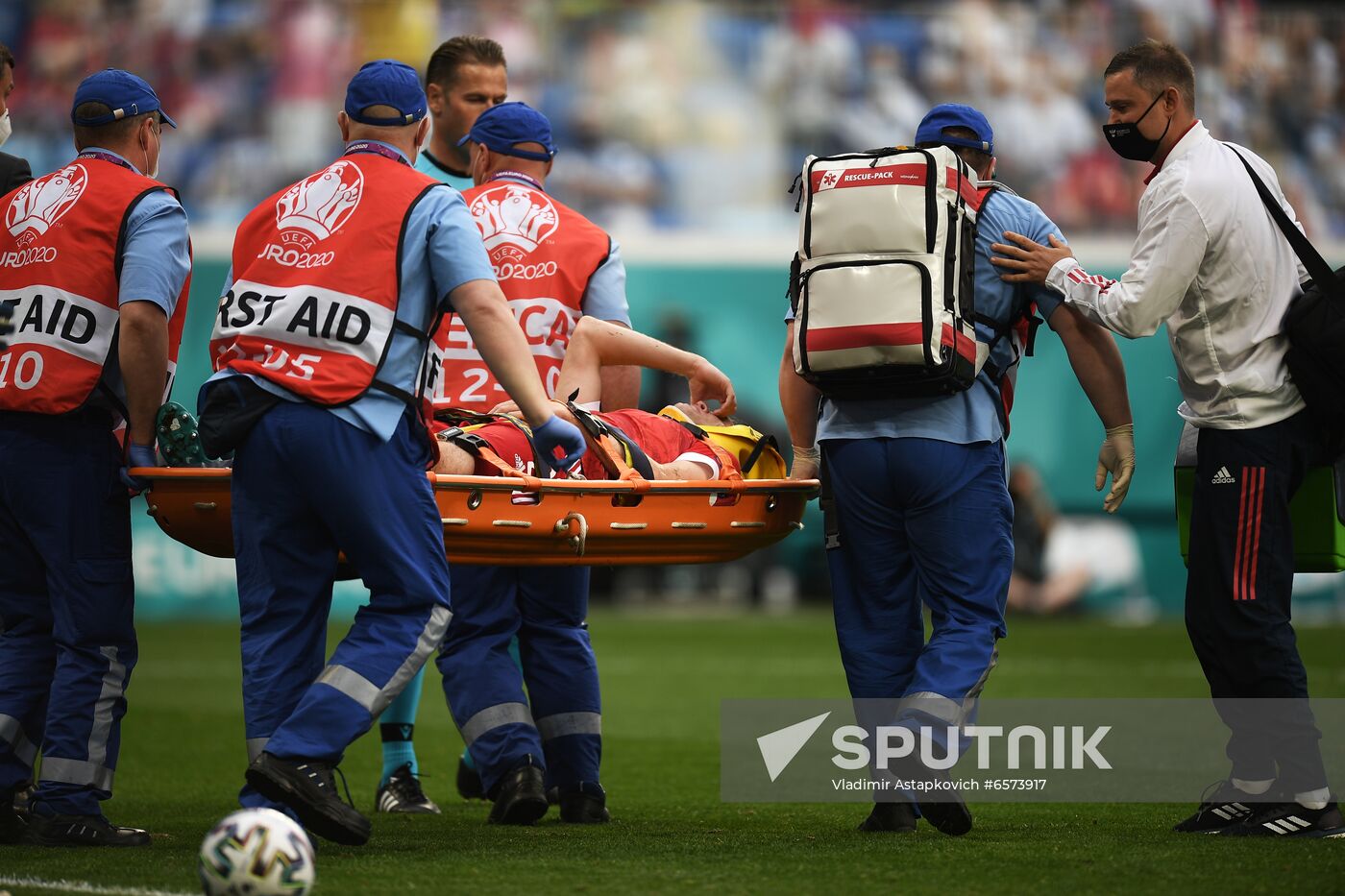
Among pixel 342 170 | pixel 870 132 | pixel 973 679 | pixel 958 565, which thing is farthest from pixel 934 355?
pixel 870 132

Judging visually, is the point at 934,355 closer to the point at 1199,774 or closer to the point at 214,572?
the point at 1199,774

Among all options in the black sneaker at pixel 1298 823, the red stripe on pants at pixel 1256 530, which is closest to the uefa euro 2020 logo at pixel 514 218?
the red stripe on pants at pixel 1256 530

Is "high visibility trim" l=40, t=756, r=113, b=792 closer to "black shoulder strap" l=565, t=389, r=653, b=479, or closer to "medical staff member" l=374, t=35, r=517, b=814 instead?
"medical staff member" l=374, t=35, r=517, b=814

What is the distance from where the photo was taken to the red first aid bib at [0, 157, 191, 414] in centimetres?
452

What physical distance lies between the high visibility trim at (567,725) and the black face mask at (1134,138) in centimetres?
→ 241

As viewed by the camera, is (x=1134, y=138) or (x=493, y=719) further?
(x=493, y=719)

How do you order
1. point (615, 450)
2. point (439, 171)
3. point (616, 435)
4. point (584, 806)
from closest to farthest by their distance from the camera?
point (615, 450) → point (616, 435) → point (584, 806) → point (439, 171)

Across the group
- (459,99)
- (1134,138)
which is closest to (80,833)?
(459,99)

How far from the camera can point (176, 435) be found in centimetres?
456

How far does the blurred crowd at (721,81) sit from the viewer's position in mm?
17703

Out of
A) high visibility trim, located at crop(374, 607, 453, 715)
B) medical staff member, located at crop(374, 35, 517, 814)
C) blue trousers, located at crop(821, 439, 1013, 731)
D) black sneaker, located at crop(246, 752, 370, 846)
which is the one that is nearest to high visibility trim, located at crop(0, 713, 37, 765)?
black sneaker, located at crop(246, 752, 370, 846)

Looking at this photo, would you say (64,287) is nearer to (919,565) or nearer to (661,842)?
(661,842)

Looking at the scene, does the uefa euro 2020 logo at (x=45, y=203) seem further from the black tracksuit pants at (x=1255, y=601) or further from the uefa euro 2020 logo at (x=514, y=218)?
the black tracksuit pants at (x=1255, y=601)

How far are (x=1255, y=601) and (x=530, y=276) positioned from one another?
98.2 inches
